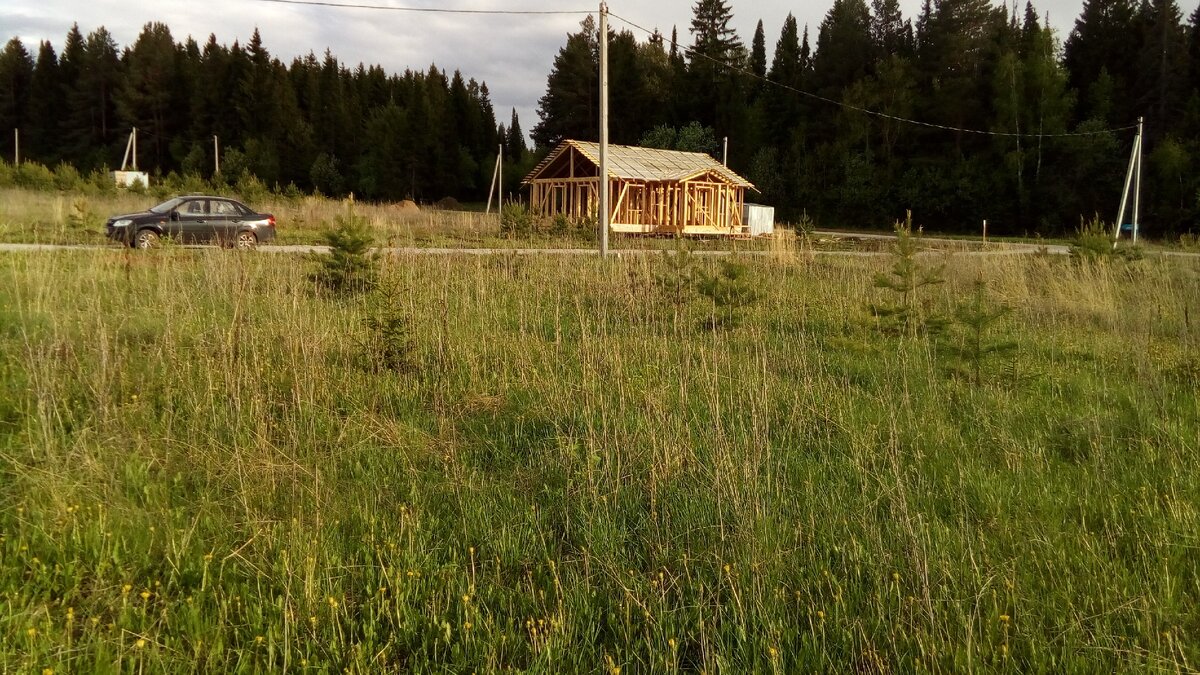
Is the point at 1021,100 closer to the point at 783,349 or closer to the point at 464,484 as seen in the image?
the point at 783,349

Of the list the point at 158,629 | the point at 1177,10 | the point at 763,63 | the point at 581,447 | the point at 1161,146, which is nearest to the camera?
the point at 158,629

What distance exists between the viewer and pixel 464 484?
13.0ft

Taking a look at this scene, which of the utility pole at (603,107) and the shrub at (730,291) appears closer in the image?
the shrub at (730,291)

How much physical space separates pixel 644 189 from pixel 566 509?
29.3 metres

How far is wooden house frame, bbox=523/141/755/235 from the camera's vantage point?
31.0 meters

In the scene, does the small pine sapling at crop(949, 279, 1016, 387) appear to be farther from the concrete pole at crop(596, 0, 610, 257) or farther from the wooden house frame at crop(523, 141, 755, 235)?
the wooden house frame at crop(523, 141, 755, 235)

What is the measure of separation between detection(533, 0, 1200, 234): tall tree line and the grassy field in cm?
3837

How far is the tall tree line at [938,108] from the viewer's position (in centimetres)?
4447

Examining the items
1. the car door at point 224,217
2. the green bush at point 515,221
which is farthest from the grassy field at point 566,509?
the green bush at point 515,221

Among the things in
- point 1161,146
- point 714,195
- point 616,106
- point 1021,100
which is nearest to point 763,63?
point 616,106

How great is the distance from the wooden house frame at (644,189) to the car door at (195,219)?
44.8ft

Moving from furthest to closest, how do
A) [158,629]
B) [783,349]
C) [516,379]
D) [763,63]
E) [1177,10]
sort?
[763,63] → [1177,10] → [783,349] → [516,379] → [158,629]

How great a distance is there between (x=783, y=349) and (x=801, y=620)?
191 inches

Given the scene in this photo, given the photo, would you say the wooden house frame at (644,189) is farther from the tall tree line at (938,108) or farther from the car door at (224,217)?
the car door at (224,217)
